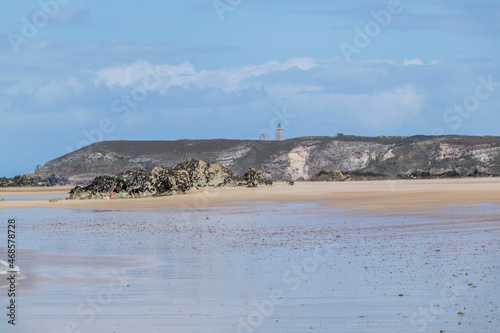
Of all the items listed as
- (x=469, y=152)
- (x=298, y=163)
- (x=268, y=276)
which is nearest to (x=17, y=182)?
(x=298, y=163)

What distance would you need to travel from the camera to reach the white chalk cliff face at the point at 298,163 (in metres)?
95.1

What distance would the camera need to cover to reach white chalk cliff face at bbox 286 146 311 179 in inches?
3745

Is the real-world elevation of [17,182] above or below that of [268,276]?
above

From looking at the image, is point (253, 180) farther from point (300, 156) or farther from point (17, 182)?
point (300, 156)

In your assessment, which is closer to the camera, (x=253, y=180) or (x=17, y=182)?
(x=253, y=180)

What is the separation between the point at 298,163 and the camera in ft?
320

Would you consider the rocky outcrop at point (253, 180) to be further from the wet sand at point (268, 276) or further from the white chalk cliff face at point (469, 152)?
the white chalk cliff face at point (469, 152)

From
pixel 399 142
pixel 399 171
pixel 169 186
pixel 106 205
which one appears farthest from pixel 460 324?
pixel 399 142

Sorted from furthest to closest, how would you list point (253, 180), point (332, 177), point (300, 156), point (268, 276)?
1. point (300, 156)
2. point (332, 177)
3. point (253, 180)
4. point (268, 276)

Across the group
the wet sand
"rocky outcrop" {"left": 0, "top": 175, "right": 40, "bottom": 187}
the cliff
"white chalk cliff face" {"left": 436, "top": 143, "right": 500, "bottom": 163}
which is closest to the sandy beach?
the wet sand

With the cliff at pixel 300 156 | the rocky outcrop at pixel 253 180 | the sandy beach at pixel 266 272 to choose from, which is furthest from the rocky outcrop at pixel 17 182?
the sandy beach at pixel 266 272

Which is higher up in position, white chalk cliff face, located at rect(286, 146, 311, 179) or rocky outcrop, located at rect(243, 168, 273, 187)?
white chalk cliff face, located at rect(286, 146, 311, 179)

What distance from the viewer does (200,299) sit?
11.2 meters

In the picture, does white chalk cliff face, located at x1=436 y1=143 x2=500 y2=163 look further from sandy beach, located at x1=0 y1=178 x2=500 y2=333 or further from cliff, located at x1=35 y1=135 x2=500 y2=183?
sandy beach, located at x1=0 y1=178 x2=500 y2=333
